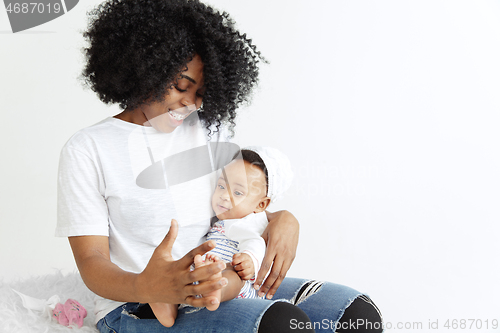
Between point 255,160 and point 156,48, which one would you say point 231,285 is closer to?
point 255,160

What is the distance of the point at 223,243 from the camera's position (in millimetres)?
1321

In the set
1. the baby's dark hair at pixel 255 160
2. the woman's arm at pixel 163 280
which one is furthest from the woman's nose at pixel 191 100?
the woman's arm at pixel 163 280

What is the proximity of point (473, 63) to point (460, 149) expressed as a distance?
48cm

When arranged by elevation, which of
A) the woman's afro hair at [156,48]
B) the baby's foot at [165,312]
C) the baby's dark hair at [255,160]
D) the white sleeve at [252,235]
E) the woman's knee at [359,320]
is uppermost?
the woman's afro hair at [156,48]

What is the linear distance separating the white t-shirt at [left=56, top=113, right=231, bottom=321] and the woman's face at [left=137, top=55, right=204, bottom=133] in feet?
0.14

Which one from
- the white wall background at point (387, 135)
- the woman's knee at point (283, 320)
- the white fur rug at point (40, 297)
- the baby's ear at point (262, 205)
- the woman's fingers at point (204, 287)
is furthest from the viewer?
the white wall background at point (387, 135)

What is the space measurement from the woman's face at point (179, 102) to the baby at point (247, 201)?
235 millimetres

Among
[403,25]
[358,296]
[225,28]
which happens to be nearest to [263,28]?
[403,25]

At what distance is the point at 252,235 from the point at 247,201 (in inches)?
5.0

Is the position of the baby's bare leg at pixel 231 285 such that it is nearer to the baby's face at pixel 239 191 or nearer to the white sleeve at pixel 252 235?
the white sleeve at pixel 252 235

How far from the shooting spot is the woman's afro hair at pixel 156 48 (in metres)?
1.23

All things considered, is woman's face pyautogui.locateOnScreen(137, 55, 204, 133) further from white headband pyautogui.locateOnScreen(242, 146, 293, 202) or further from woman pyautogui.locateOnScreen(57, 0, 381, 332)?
white headband pyautogui.locateOnScreen(242, 146, 293, 202)

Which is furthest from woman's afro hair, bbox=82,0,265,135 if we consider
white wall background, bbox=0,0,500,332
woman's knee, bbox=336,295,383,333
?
white wall background, bbox=0,0,500,332

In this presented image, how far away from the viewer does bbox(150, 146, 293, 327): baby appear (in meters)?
1.27
